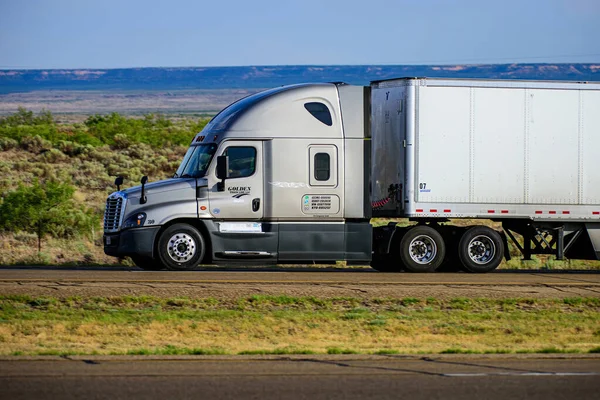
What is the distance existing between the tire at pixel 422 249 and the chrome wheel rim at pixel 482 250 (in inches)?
26.0

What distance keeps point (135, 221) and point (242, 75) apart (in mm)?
176086

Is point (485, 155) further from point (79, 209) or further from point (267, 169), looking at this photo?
point (79, 209)

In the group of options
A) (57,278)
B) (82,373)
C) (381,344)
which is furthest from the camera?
(57,278)

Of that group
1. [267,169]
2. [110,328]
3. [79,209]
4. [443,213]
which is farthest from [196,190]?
[79,209]

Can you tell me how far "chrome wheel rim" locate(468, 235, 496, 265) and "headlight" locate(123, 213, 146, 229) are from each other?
22.1ft

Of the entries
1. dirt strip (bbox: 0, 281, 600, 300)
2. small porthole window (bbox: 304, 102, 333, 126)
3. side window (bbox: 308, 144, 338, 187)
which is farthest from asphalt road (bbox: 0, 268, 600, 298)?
small porthole window (bbox: 304, 102, 333, 126)

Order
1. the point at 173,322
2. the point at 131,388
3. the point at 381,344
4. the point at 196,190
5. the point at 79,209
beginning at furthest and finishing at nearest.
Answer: the point at 79,209 < the point at 196,190 < the point at 173,322 < the point at 381,344 < the point at 131,388

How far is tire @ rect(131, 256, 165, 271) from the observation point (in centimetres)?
2026

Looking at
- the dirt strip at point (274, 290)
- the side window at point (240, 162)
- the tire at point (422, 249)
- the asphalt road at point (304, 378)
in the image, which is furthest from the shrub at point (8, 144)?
the asphalt road at point (304, 378)

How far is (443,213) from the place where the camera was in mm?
20562

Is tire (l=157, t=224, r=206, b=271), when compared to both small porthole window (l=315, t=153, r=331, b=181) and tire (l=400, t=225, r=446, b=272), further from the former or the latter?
tire (l=400, t=225, r=446, b=272)

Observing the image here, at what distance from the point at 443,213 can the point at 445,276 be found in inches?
50.6

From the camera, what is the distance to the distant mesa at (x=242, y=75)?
7008 inches

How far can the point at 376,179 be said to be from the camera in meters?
21.0
